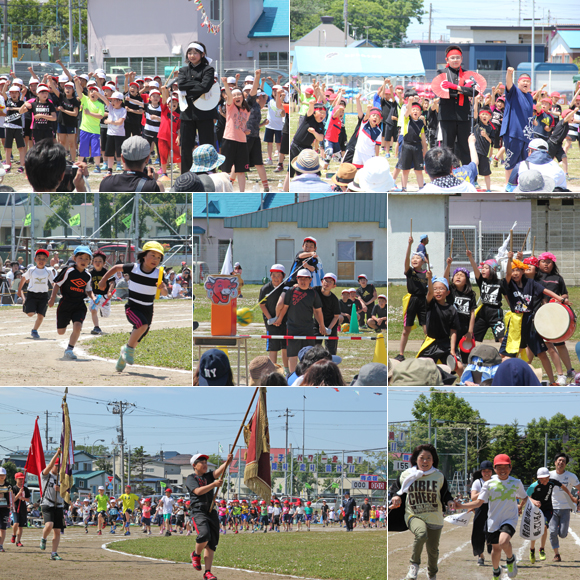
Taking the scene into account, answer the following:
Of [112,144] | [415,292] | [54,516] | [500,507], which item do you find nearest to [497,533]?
[500,507]

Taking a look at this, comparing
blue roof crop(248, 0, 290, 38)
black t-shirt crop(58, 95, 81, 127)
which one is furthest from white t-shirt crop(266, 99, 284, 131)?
black t-shirt crop(58, 95, 81, 127)

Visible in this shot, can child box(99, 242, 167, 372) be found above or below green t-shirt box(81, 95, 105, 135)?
below

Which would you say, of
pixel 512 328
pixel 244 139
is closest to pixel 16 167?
pixel 244 139

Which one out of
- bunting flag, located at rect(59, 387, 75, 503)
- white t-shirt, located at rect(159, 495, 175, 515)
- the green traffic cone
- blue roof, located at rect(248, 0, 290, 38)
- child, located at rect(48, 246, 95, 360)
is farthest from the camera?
blue roof, located at rect(248, 0, 290, 38)

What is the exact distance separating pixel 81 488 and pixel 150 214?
11.6 ft

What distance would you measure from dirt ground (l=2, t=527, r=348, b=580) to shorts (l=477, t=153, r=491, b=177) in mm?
5701

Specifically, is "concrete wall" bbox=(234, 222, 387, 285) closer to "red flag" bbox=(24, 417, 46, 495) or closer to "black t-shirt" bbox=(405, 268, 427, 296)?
"black t-shirt" bbox=(405, 268, 427, 296)

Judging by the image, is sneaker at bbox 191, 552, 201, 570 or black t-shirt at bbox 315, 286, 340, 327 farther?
black t-shirt at bbox 315, 286, 340, 327

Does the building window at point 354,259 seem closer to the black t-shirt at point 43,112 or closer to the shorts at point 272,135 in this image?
the shorts at point 272,135

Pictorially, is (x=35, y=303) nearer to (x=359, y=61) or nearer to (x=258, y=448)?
(x=258, y=448)

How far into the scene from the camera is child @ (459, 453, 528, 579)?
618cm

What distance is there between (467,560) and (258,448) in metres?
2.29

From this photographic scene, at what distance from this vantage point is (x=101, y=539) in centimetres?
874

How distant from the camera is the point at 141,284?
698cm
